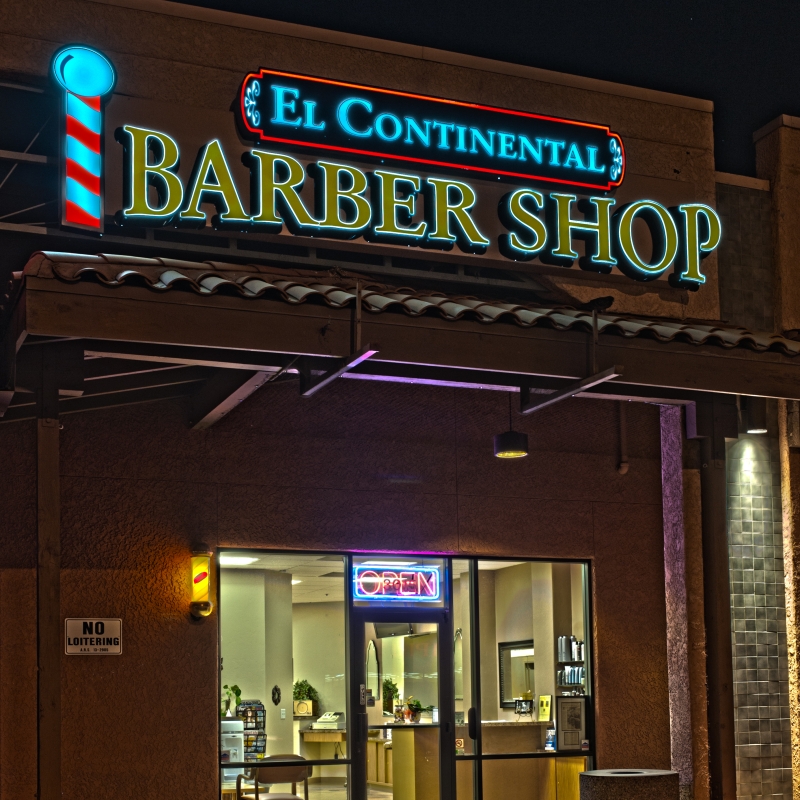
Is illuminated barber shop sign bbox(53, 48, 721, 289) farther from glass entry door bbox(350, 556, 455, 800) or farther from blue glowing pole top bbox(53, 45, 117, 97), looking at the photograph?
glass entry door bbox(350, 556, 455, 800)

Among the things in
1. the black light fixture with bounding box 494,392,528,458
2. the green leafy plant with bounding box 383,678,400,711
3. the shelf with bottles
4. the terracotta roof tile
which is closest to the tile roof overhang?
the terracotta roof tile

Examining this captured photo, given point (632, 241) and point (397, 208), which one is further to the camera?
point (632, 241)

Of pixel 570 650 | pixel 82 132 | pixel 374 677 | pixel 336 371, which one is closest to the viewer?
pixel 336 371

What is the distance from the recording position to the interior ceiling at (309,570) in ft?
37.3

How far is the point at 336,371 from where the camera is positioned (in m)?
8.52

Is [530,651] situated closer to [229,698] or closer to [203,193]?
[229,698]

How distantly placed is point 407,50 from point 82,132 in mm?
3743

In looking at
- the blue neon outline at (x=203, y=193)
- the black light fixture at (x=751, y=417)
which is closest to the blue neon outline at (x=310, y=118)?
the blue neon outline at (x=203, y=193)

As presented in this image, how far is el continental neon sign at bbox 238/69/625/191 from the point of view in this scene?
11695 mm

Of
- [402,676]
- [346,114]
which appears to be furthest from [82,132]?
[402,676]

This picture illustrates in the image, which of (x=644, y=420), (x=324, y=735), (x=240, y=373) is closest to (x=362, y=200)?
(x=240, y=373)

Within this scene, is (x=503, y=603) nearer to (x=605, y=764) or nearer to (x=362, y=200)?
(x=605, y=764)

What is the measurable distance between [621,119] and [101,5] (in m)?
5.74

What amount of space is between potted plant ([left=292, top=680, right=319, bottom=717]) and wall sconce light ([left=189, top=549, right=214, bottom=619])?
1202 millimetres
